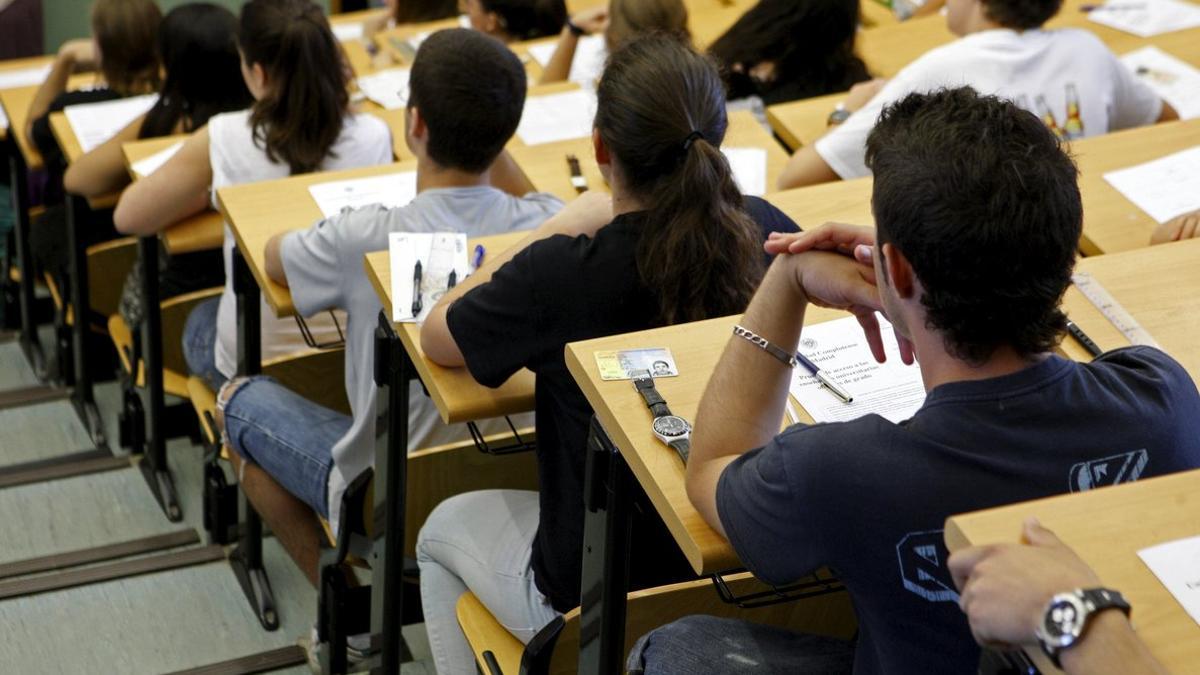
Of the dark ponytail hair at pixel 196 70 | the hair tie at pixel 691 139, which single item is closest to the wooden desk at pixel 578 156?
the dark ponytail hair at pixel 196 70

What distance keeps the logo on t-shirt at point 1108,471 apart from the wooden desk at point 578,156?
5.23ft

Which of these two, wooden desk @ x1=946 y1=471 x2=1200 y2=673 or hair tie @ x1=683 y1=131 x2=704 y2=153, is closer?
wooden desk @ x1=946 y1=471 x2=1200 y2=673

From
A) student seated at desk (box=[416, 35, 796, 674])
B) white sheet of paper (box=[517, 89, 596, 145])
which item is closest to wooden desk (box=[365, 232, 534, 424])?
student seated at desk (box=[416, 35, 796, 674])

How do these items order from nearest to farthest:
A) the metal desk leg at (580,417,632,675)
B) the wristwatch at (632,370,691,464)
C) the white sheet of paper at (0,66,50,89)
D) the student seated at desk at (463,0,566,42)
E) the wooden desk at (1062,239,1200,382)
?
the wristwatch at (632,370,691,464), the metal desk leg at (580,417,632,675), the wooden desk at (1062,239,1200,382), the white sheet of paper at (0,66,50,89), the student seated at desk at (463,0,566,42)

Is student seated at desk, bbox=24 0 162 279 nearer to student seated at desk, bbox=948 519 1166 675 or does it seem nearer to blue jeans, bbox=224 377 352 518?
blue jeans, bbox=224 377 352 518

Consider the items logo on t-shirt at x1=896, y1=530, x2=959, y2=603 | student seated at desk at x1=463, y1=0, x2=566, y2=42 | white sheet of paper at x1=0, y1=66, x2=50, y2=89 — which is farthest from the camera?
student seated at desk at x1=463, y1=0, x2=566, y2=42

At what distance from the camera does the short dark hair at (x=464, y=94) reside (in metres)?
2.48

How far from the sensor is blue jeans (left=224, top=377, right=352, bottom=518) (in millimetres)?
2732

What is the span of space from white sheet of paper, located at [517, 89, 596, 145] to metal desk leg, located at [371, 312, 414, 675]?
108 centimetres

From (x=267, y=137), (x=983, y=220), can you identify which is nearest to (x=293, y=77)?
(x=267, y=137)

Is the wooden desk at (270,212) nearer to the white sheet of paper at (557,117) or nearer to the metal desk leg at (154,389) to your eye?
the metal desk leg at (154,389)

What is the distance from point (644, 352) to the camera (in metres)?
1.94

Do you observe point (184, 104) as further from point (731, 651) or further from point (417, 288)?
point (731, 651)

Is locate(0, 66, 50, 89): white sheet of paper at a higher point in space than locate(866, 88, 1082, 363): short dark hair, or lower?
lower
